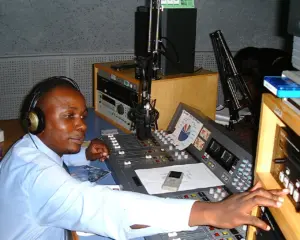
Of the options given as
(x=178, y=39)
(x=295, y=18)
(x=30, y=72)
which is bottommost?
(x=30, y=72)

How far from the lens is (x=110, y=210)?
1.06 m

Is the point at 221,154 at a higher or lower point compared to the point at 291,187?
lower

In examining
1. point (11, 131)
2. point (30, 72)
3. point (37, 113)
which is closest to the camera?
point (37, 113)

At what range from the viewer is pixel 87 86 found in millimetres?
2719

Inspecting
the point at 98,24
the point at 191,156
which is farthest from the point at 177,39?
the point at 98,24

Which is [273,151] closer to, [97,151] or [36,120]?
[36,120]

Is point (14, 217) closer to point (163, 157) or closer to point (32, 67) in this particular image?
point (163, 157)

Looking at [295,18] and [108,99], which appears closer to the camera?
[295,18]

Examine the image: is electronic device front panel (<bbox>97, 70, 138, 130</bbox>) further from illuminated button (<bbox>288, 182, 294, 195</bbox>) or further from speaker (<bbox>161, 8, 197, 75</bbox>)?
illuminated button (<bbox>288, 182, 294, 195</bbox>)

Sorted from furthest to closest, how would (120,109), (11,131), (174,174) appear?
(11,131) → (120,109) → (174,174)

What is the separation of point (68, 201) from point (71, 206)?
0.01 meters

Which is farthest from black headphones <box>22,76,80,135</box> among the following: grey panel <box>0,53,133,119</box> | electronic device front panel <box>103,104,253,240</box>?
grey panel <box>0,53,133,119</box>

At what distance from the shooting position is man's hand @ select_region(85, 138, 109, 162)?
1.80 metres

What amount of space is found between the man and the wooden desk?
36.7 inches
